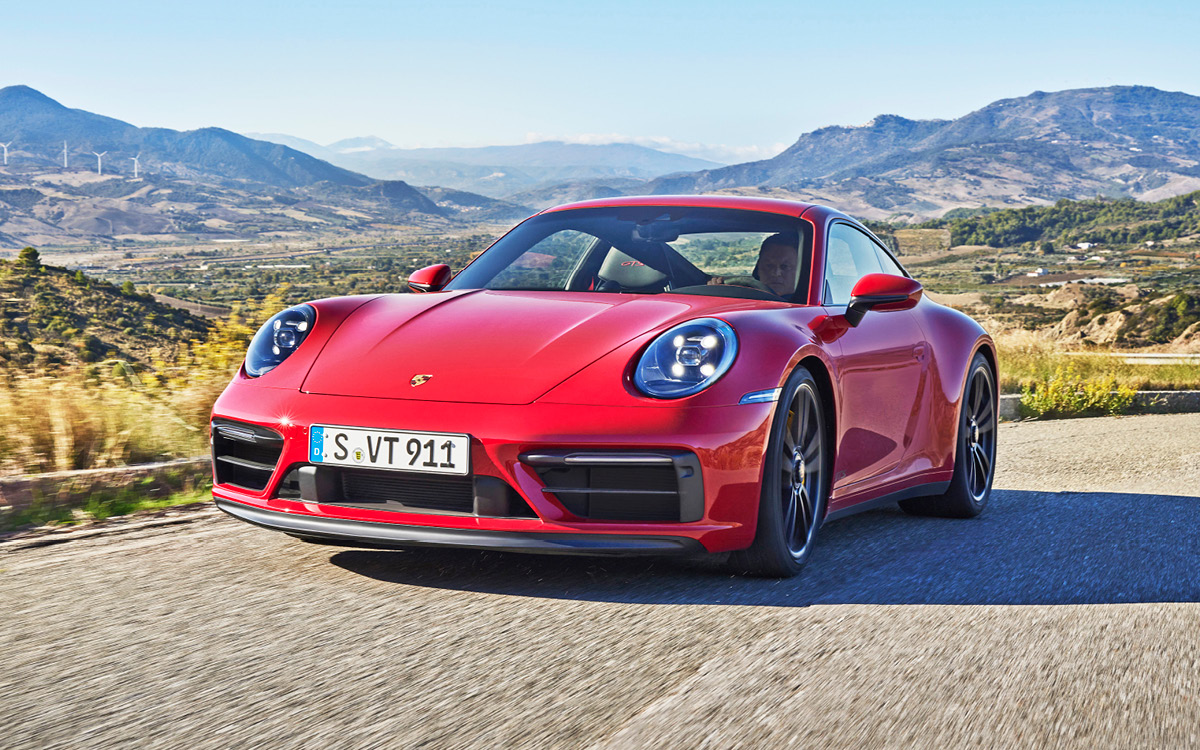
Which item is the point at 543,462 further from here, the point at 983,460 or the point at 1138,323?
the point at 1138,323

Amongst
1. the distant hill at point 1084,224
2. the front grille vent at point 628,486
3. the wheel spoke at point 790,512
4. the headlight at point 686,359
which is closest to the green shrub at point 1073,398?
the wheel spoke at point 790,512

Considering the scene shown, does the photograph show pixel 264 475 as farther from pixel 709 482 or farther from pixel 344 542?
pixel 709 482

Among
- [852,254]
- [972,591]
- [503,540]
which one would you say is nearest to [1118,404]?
[852,254]

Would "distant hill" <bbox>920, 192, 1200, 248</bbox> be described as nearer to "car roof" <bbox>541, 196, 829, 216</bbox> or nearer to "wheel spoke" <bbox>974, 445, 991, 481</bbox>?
"wheel spoke" <bbox>974, 445, 991, 481</bbox>

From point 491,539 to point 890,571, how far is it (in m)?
1.52

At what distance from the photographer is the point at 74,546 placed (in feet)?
13.3

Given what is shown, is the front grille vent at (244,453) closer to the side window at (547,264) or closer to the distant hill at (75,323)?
the side window at (547,264)

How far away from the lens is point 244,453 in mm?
3600

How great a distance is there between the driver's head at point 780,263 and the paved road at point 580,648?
3.45 ft

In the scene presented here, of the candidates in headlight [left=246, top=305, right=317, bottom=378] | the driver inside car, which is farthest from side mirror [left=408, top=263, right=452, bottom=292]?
the driver inside car

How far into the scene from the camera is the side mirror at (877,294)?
13.9 feet

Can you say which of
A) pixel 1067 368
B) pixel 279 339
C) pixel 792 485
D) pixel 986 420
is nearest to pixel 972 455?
pixel 986 420

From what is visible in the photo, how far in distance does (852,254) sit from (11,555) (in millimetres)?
3520

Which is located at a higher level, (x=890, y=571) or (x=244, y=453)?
→ (x=244, y=453)
